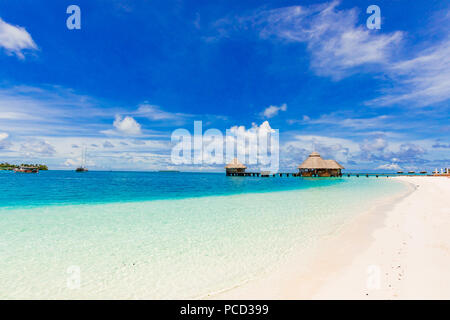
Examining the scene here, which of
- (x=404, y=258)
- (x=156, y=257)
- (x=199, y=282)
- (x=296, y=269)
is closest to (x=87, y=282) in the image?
(x=156, y=257)

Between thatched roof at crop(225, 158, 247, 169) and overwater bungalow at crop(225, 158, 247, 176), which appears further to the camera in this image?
overwater bungalow at crop(225, 158, 247, 176)

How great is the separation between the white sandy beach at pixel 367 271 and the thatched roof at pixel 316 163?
50.0 metres

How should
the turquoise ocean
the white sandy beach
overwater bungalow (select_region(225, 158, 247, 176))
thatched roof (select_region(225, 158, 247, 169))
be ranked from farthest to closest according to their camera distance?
overwater bungalow (select_region(225, 158, 247, 176)) → thatched roof (select_region(225, 158, 247, 169)) → the turquoise ocean → the white sandy beach

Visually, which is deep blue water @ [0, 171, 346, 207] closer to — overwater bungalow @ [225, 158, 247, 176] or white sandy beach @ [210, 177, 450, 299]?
white sandy beach @ [210, 177, 450, 299]

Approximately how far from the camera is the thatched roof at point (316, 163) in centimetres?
→ 5341

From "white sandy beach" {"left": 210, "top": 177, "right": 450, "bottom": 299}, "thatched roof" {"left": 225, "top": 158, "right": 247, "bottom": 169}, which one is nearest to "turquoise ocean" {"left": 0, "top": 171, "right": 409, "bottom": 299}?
"white sandy beach" {"left": 210, "top": 177, "right": 450, "bottom": 299}

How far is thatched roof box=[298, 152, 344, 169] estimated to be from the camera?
53.4 meters

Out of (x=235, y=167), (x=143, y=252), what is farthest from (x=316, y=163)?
(x=143, y=252)

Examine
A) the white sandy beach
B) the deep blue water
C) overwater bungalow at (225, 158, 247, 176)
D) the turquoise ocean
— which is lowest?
the deep blue water

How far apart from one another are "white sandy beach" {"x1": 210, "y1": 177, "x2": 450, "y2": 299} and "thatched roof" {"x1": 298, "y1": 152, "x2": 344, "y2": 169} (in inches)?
1968

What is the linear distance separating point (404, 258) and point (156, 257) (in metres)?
5.12

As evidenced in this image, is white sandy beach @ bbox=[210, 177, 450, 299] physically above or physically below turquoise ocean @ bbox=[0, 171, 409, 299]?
above

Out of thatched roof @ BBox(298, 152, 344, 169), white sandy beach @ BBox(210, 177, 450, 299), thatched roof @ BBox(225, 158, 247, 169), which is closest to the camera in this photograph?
white sandy beach @ BBox(210, 177, 450, 299)
